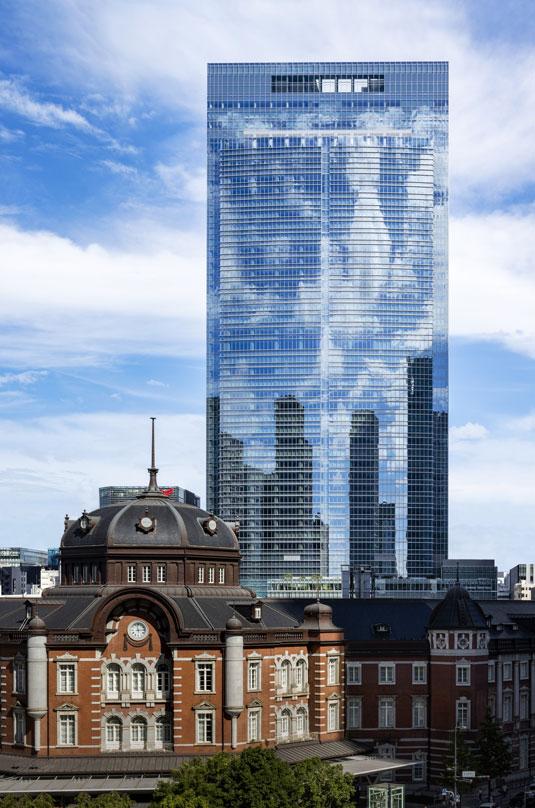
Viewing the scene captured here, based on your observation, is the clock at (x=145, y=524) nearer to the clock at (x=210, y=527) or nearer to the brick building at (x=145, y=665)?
the brick building at (x=145, y=665)

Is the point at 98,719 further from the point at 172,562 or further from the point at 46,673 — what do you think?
the point at 172,562

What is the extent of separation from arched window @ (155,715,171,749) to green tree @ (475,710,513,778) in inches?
1196

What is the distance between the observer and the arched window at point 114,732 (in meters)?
114

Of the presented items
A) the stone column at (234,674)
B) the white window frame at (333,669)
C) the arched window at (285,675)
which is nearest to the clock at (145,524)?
the stone column at (234,674)

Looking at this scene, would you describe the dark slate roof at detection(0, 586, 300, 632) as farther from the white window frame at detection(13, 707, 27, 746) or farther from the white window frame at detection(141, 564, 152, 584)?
the white window frame at detection(13, 707, 27, 746)

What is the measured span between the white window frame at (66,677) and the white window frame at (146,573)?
496 inches

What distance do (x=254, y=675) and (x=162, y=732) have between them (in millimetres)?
9360

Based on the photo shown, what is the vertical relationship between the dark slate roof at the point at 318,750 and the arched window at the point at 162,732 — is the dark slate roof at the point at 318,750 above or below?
below

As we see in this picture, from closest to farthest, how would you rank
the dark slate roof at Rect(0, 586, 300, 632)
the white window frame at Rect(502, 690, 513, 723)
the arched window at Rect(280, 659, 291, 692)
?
the dark slate roof at Rect(0, 586, 300, 632)
the arched window at Rect(280, 659, 291, 692)
the white window frame at Rect(502, 690, 513, 723)

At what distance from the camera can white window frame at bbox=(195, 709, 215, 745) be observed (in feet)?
373

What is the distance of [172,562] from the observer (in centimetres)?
12375

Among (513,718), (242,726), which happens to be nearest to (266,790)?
(242,726)

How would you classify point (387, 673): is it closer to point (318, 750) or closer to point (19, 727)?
point (318, 750)

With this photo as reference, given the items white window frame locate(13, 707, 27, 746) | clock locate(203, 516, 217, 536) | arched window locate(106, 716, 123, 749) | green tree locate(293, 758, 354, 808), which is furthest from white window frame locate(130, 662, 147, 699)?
clock locate(203, 516, 217, 536)
